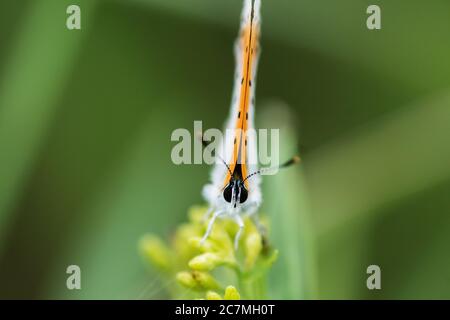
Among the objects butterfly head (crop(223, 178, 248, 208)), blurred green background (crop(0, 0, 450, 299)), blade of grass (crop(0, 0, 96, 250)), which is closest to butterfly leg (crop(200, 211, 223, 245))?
butterfly head (crop(223, 178, 248, 208))

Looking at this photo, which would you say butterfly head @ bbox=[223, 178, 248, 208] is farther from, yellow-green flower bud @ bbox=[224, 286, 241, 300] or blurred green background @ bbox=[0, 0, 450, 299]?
blurred green background @ bbox=[0, 0, 450, 299]

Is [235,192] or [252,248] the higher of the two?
[235,192]

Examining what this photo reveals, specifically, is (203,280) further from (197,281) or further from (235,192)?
(235,192)

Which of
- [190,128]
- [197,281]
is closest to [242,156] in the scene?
[197,281]

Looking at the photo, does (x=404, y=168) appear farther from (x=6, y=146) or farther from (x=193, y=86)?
(x=6, y=146)

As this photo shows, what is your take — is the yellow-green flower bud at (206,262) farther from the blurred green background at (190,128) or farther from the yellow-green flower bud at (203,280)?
the blurred green background at (190,128)

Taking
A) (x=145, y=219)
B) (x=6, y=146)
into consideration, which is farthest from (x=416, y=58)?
(x=6, y=146)

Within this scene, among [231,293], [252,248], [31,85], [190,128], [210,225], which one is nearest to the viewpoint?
[231,293]
